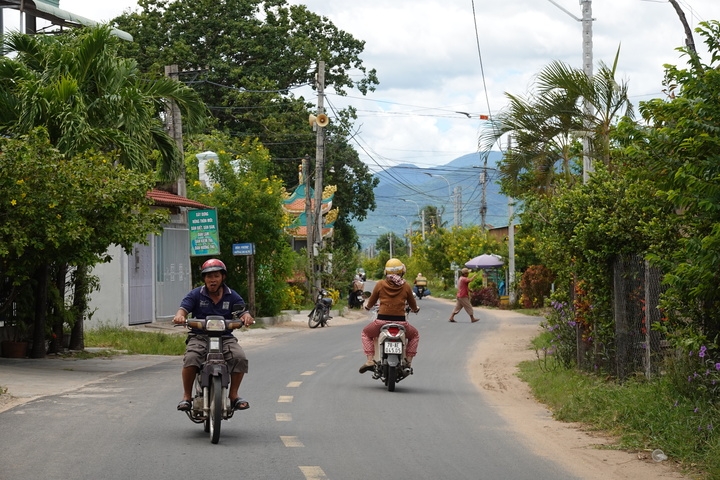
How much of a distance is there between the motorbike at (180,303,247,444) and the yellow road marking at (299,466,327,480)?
147 cm

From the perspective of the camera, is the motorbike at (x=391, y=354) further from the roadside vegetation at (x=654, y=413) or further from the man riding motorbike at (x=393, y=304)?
the roadside vegetation at (x=654, y=413)

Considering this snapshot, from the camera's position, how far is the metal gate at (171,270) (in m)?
30.9

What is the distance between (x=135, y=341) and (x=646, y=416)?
15200mm

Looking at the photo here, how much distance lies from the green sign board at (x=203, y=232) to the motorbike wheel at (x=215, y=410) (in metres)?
20.0

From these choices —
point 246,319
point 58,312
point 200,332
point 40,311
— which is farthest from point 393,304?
point 58,312

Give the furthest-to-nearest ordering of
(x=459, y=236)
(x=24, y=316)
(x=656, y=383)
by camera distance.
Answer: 1. (x=459, y=236)
2. (x=24, y=316)
3. (x=656, y=383)

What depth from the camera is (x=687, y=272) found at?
28.6 ft

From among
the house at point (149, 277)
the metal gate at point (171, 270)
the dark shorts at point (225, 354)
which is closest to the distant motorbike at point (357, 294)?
the metal gate at point (171, 270)

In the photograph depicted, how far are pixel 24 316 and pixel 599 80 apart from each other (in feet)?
39.0

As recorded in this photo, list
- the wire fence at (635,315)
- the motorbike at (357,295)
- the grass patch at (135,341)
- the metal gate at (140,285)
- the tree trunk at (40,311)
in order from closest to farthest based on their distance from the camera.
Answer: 1. the wire fence at (635,315)
2. the tree trunk at (40,311)
3. the grass patch at (135,341)
4. the metal gate at (140,285)
5. the motorbike at (357,295)

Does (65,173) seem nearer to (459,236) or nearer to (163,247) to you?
(163,247)

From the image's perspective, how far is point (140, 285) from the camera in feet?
96.8

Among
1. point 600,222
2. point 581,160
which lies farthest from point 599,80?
point 600,222

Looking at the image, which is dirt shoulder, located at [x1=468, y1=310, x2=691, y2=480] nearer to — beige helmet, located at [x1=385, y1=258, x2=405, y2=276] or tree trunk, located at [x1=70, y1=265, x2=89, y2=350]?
beige helmet, located at [x1=385, y1=258, x2=405, y2=276]
